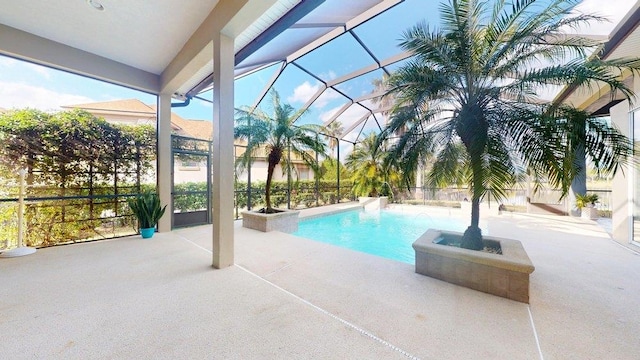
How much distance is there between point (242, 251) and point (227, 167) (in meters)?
1.70

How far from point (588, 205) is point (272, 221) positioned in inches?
399

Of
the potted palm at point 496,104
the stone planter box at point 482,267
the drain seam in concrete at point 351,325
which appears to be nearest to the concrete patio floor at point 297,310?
the drain seam in concrete at point 351,325

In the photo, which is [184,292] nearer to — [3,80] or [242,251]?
[242,251]

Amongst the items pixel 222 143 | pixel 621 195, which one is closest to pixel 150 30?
pixel 222 143

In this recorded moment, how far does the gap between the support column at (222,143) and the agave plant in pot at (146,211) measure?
276cm

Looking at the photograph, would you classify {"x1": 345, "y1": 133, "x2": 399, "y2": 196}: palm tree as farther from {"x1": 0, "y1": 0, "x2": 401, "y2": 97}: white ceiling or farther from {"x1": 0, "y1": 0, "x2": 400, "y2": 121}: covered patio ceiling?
{"x1": 0, "y1": 0, "x2": 401, "y2": 97}: white ceiling

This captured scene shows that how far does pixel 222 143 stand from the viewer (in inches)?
134

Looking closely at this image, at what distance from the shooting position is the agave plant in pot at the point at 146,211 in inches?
199

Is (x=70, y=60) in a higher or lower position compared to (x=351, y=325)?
higher

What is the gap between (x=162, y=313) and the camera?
228 centimetres

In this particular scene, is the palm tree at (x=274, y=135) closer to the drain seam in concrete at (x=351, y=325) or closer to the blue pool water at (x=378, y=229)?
the blue pool water at (x=378, y=229)

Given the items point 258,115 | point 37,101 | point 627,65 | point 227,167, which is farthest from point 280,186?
point 627,65

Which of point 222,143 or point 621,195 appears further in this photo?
point 621,195

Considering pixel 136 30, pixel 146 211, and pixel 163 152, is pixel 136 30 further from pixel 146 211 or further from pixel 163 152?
pixel 146 211
